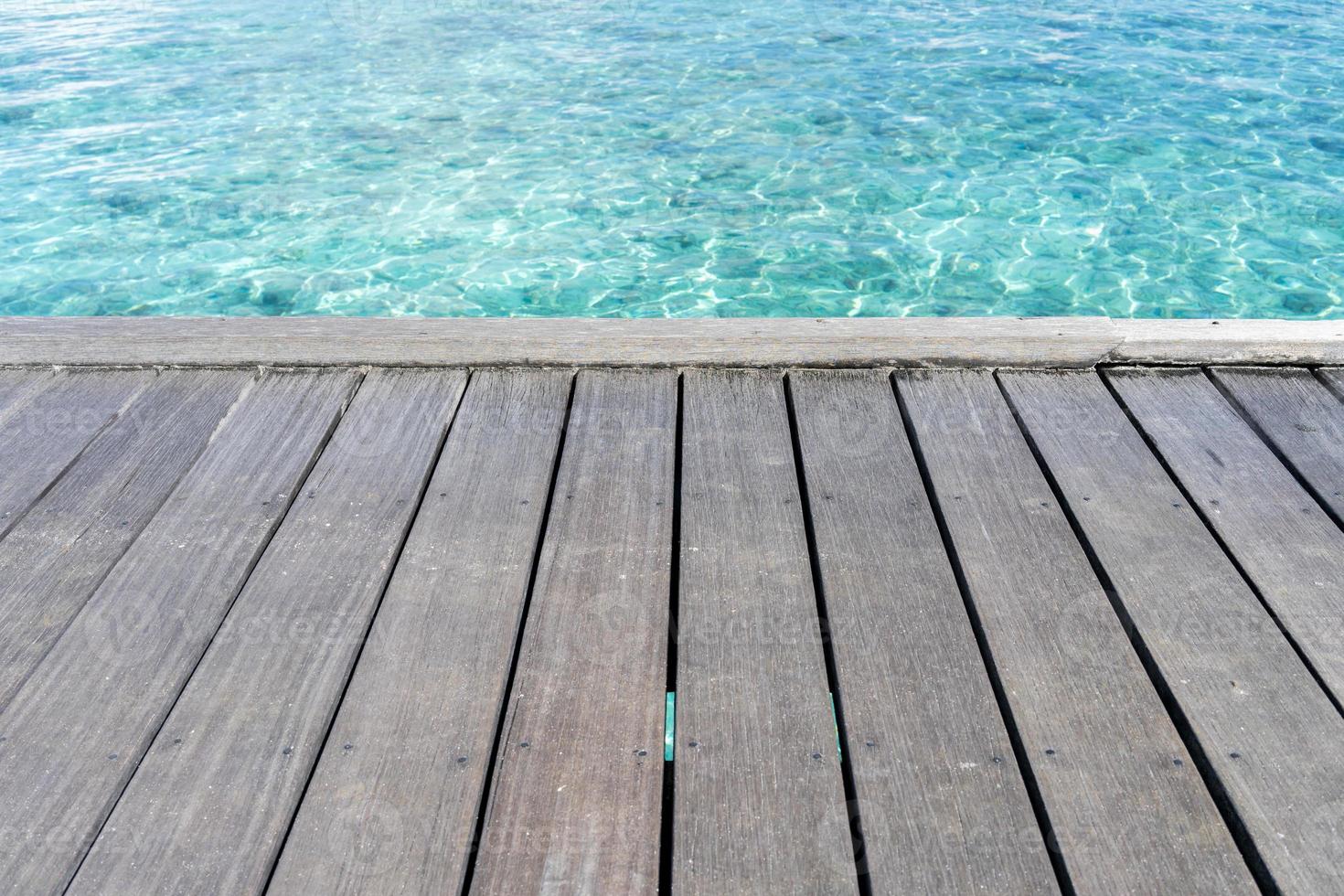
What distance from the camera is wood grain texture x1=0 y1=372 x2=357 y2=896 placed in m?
1.21

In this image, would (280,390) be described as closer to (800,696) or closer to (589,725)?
(589,725)

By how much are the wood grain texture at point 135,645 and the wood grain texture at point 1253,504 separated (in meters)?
1.65

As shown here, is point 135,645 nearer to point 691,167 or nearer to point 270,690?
point 270,690

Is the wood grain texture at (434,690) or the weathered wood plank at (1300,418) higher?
the weathered wood plank at (1300,418)

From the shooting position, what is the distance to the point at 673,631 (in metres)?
1.47

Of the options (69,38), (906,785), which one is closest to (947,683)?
(906,785)

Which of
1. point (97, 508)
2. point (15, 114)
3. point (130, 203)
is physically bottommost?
point (130, 203)

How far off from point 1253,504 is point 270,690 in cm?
167

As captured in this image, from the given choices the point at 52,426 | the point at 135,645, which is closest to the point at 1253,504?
the point at 135,645

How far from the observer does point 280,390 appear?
208cm

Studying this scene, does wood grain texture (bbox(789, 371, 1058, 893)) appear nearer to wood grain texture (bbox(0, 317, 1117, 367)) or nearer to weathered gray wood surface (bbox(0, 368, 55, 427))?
wood grain texture (bbox(0, 317, 1117, 367))

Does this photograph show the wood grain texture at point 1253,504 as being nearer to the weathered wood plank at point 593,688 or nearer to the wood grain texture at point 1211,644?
the wood grain texture at point 1211,644

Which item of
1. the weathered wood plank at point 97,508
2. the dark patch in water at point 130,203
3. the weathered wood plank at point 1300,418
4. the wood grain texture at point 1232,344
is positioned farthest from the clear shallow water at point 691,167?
the weathered wood plank at point 97,508

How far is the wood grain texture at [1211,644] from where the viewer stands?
46.8 inches
